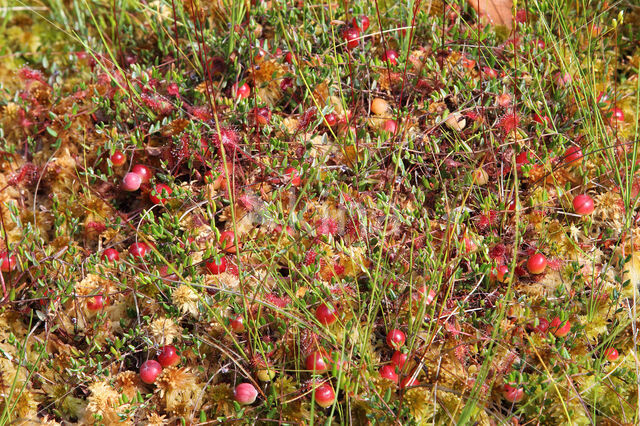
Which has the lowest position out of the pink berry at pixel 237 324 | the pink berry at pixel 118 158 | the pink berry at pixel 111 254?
the pink berry at pixel 237 324

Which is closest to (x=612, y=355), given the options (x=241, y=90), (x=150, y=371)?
(x=150, y=371)

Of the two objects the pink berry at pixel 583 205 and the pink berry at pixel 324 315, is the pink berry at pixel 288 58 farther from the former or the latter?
the pink berry at pixel 583 205

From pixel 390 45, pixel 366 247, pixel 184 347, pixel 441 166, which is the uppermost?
pixel 390 45

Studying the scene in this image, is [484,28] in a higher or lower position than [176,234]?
higher

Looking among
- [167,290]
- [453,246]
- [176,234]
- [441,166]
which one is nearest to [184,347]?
[167,290]

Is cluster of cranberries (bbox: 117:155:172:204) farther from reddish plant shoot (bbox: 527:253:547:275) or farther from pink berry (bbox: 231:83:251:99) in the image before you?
reddish plant shoot (bbox: 527:253:547:275)

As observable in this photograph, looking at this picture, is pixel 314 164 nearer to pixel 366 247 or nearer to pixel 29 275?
pixel 366 247

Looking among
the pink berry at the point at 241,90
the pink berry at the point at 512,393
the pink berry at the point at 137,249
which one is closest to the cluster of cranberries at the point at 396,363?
the pink berry at the point at 512,393
